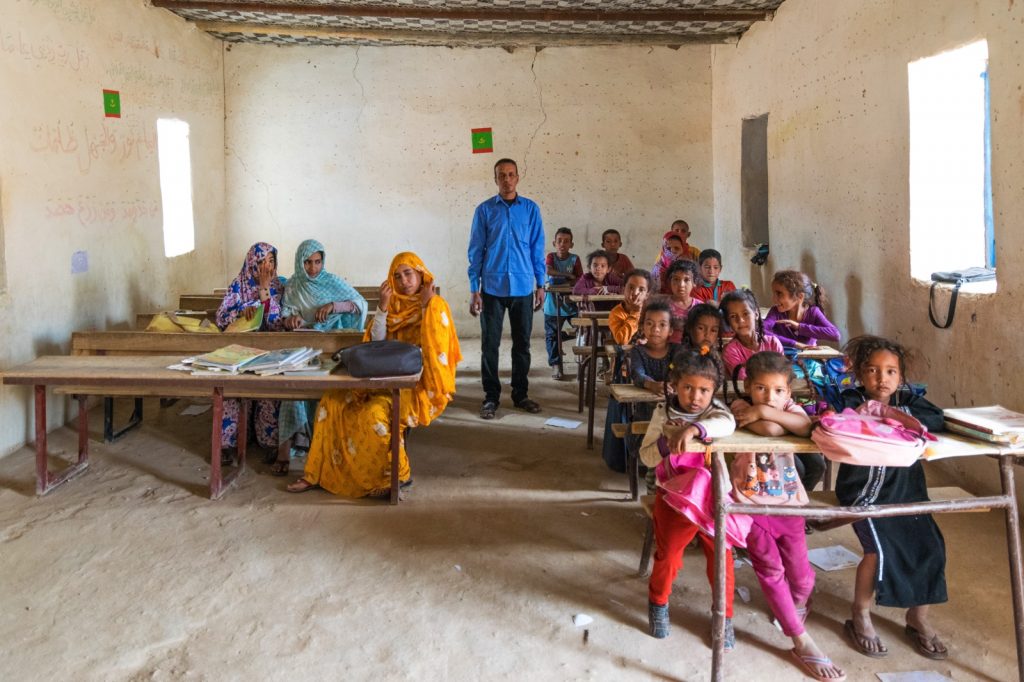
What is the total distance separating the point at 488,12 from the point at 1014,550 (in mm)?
6492

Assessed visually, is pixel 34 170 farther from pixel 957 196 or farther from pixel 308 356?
pixel 957 196

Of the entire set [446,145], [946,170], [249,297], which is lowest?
[249,297]

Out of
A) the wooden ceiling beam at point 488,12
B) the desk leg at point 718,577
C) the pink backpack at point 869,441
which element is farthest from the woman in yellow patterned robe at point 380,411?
the wooden ceiling beam at point 488,12

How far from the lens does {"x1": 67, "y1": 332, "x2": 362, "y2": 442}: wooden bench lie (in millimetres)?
4820

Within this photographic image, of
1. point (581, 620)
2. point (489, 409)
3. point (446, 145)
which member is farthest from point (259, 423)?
point (446, 145)

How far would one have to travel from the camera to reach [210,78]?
874cm

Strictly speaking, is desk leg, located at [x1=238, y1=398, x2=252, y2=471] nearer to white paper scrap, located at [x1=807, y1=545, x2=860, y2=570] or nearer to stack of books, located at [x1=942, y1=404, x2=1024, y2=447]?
white paper scrap, located at [x1=807, y1=545, x2=860, y2=570]

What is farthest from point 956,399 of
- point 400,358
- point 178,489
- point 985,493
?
point 178,489

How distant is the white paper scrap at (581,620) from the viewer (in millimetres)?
2977

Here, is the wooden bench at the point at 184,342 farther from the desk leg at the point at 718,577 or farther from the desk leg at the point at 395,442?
the desk leg at the point at 718,577

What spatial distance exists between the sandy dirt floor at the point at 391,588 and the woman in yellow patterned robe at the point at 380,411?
0.13 meters

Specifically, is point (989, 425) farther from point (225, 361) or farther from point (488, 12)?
point (488, 12)

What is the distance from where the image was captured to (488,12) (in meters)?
7.56

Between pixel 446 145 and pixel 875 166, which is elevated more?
pixel 446 145
